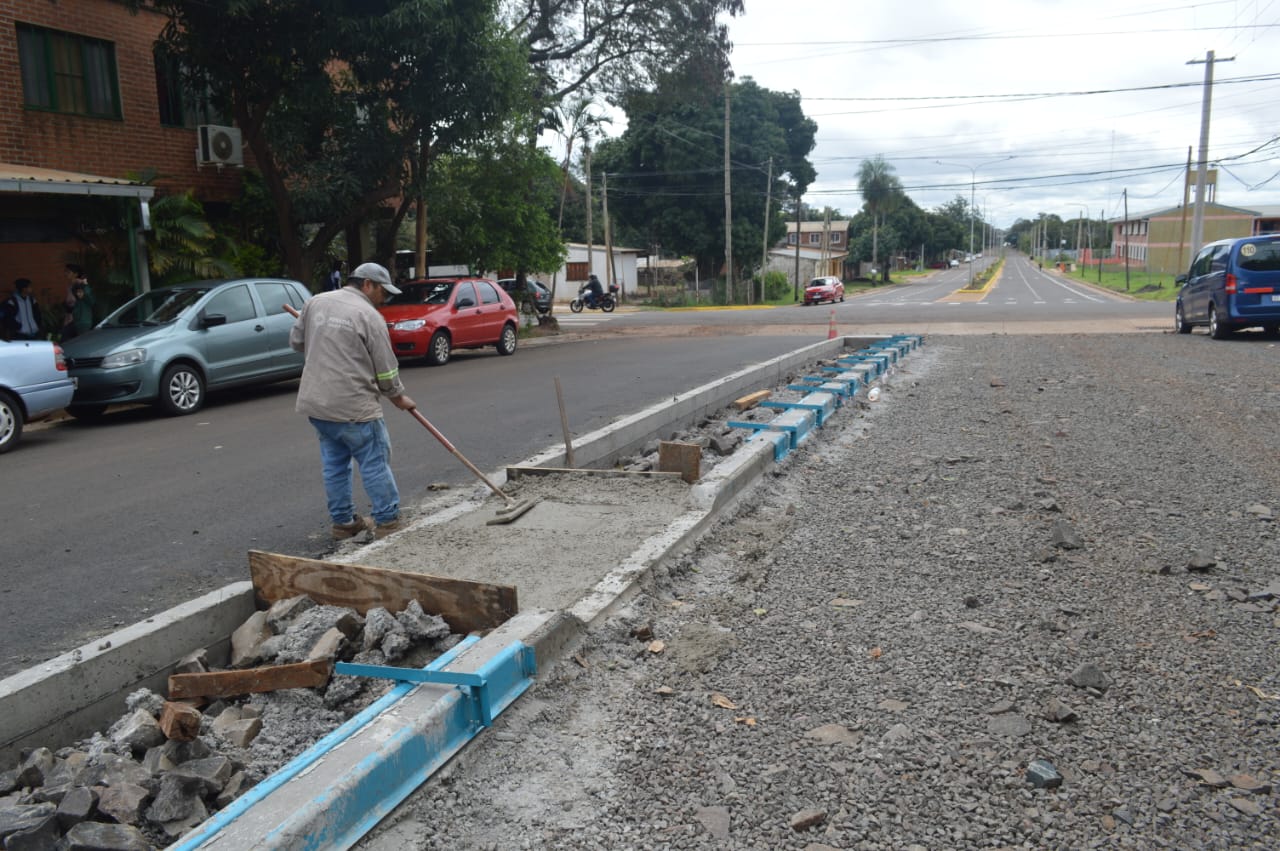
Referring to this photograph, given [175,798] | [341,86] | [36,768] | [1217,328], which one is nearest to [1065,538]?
[175,798]

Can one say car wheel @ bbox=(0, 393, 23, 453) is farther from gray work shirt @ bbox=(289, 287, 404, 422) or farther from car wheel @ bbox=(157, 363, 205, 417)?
gray work shirt @ bbox=(289, 287, 404, 422)

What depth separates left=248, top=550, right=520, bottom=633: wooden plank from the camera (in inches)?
171

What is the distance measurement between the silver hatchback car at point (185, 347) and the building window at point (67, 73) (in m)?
5.77

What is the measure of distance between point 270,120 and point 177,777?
1673 centimetres

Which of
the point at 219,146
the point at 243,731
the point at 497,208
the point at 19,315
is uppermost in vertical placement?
the point at 219,146

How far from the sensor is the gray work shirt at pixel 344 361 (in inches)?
232

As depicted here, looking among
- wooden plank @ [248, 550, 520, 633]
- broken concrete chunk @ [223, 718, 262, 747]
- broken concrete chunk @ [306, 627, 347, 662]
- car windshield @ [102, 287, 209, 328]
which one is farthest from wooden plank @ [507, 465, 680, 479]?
car windshield @ [102, 287, 209, 328]

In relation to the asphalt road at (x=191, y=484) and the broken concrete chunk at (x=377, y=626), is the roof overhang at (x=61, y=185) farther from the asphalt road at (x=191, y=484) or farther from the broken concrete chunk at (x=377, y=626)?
the broken concrete chunk at (x=377, y=626)

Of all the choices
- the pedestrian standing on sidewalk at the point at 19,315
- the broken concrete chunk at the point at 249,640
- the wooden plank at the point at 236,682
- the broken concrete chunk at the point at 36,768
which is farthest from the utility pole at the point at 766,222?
the broken concrete chunk at the point at 36,768

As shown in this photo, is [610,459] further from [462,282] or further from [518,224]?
[518,224]

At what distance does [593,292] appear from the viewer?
4531 cm

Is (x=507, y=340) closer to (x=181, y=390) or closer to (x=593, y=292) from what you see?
(x=181, y=390)

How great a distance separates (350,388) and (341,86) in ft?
45.2

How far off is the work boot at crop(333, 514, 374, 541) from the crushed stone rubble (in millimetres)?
1534
